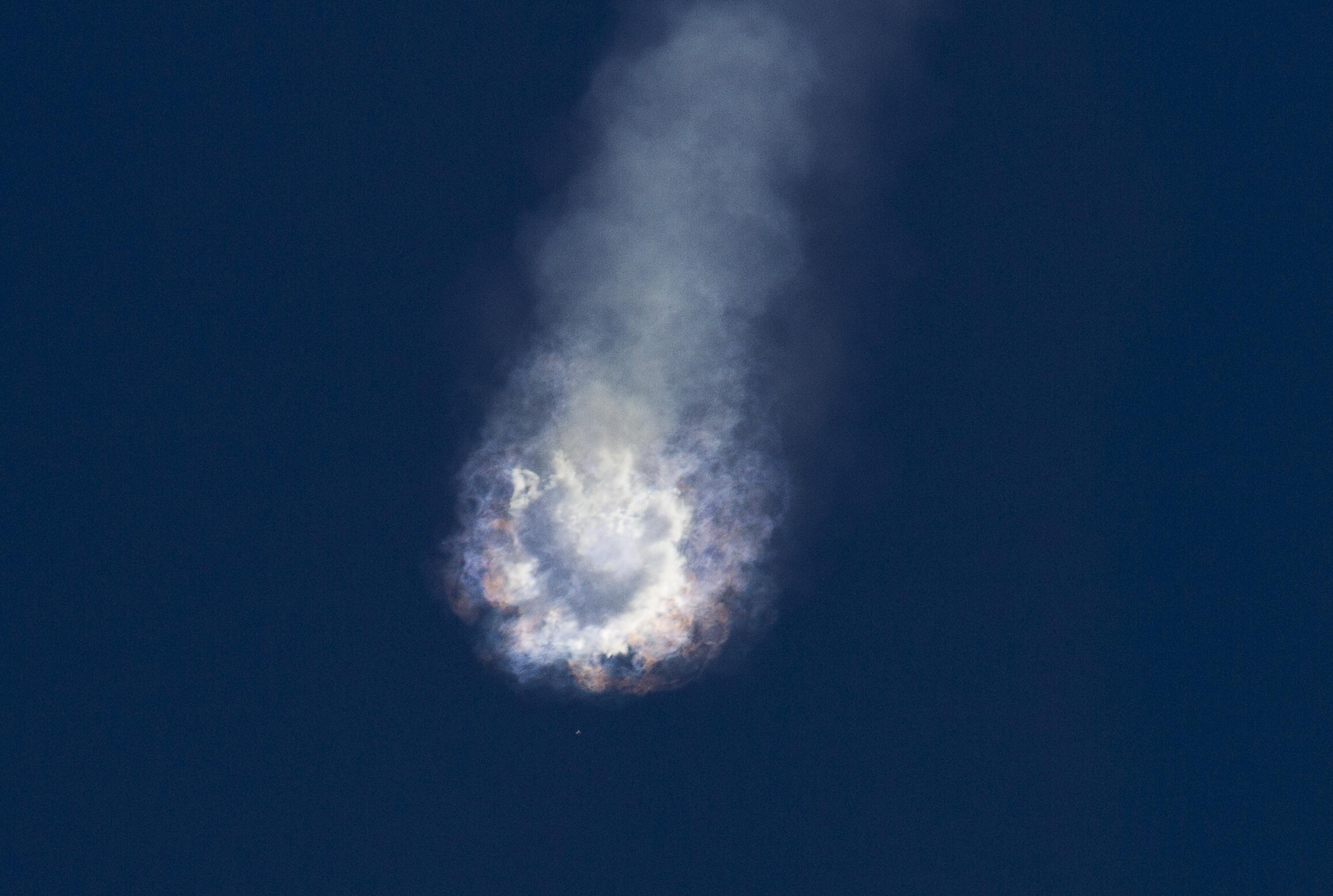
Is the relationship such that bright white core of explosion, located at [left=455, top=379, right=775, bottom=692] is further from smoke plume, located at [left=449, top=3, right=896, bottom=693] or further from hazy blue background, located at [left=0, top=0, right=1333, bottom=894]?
hazy blue background, located at [left=0, top=0, right=1333, bottom=894]

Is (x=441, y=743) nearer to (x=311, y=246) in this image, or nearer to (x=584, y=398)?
(x=584, y=398)

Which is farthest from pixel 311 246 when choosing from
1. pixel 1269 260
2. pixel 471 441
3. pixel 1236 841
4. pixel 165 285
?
pixel 1236 841

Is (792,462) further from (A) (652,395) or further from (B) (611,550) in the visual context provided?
(B) (611,550)

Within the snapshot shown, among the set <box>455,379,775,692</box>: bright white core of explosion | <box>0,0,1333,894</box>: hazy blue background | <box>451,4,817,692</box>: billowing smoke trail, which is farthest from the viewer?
<box>451,4,817,692</box>: billowing smoke trail

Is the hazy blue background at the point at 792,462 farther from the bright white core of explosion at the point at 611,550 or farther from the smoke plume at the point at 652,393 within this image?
the bright white core of explosion at the point at 611,550

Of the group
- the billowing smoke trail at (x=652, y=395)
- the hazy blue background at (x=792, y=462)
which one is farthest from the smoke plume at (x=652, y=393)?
the hazy blue background at (x=792, y=462)

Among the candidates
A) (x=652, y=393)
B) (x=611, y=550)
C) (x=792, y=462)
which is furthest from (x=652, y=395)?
(x=611, y=550)

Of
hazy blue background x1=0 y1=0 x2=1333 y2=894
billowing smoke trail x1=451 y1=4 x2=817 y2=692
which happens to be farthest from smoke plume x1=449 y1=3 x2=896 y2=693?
hazy blue background x1=0 y1=0 x2=1333 y2=894
